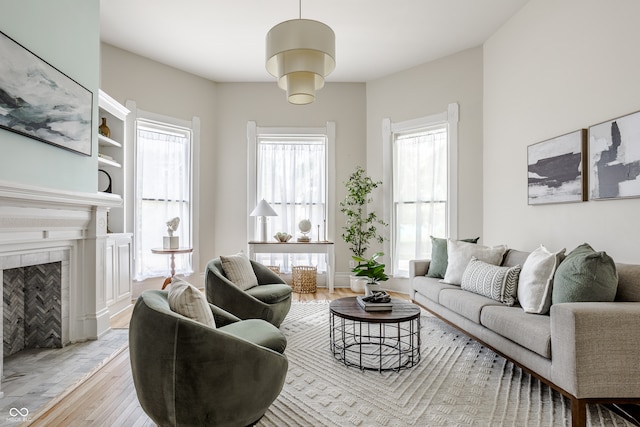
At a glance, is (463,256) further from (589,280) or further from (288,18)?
(288,18)

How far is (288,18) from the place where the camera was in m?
4.19

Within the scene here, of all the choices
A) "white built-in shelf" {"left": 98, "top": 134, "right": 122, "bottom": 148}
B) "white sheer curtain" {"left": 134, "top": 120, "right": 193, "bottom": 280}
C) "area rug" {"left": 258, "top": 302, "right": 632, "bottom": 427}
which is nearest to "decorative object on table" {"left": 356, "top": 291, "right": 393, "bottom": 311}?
"area rug" {"left": 258, "top": 302, "right": 632, "bottom": 427}

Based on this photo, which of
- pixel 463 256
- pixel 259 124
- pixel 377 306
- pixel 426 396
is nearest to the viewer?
pixel 426 396

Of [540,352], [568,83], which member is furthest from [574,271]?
[568,83]

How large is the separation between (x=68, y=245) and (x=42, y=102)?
126 centimetres

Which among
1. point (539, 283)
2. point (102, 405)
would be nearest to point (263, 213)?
point (102, 405)

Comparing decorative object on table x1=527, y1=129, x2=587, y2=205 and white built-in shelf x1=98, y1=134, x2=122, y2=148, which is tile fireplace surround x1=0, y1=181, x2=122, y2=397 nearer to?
white built-in shelf x1=98, y1=134, x2=122, y2=148

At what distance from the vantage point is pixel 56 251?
3203 mm

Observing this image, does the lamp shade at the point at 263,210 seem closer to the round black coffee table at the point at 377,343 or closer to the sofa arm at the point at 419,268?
the sofa arm at the point at 419,268

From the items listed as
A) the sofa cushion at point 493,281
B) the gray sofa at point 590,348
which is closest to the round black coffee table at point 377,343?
the sofa cushion at point 493,281

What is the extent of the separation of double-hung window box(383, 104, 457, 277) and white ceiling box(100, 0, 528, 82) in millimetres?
941

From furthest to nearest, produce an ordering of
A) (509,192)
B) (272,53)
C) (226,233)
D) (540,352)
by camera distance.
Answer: (226,233) < (509,192) < (272,53) < (540,352)

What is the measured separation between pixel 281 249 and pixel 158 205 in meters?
1.88

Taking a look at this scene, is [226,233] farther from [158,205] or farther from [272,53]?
[272,53]
